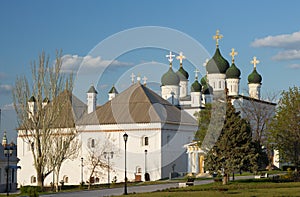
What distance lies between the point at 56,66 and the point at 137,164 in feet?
76.1

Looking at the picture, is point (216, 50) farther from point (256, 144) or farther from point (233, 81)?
point (256, 144)

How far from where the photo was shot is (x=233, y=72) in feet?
249

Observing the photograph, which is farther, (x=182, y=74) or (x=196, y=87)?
(x=182, y=74)

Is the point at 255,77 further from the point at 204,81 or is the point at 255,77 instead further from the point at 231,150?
the point at 231,150

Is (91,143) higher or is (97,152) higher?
(91,143)

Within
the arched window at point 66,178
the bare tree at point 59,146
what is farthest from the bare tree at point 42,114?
the arched window at point 66,178

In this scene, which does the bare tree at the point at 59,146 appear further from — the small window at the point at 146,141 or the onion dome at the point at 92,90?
the onion dome at the point at 92,90

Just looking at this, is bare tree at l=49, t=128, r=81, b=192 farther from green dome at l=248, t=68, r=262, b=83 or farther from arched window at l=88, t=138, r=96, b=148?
green dome at l=248, t=68, r=262, b=83

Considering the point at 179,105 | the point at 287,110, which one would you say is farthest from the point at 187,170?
the point at 287,110

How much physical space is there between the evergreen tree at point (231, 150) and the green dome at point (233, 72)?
37.3 metres

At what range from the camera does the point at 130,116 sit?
2534 inches

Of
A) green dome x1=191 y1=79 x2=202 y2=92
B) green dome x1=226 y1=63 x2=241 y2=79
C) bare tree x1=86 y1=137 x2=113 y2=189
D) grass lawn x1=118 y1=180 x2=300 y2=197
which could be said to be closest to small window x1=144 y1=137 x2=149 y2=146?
bare tree x1=86 y1=137 x2=113 y2=189

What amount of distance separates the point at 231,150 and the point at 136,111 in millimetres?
27431

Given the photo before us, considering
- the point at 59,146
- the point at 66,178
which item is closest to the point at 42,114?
the point at 59,146
